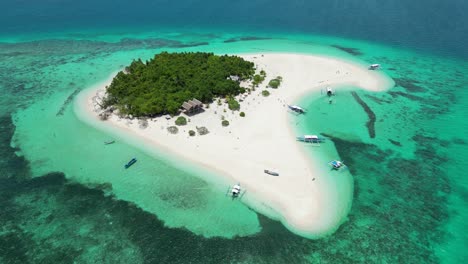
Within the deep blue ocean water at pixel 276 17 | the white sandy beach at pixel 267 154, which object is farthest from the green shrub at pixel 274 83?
the deep blue ocean water at pixel 276 17

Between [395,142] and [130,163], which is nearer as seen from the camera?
[130,163]

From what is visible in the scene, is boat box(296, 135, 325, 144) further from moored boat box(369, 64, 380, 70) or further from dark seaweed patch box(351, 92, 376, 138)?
moored boat box(369, 64, 380, 70)

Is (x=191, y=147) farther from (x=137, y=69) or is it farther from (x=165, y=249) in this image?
(x=137, y=69)

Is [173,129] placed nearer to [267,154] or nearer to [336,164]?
[267,154]

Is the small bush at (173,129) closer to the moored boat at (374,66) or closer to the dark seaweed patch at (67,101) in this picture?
the dark seaweed patch at (67,101)

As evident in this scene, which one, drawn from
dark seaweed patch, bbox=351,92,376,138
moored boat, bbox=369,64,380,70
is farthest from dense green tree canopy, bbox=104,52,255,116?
moored boat, bbox=369,64,380,70

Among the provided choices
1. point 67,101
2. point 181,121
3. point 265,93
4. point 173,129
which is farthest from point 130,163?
point 265,93
